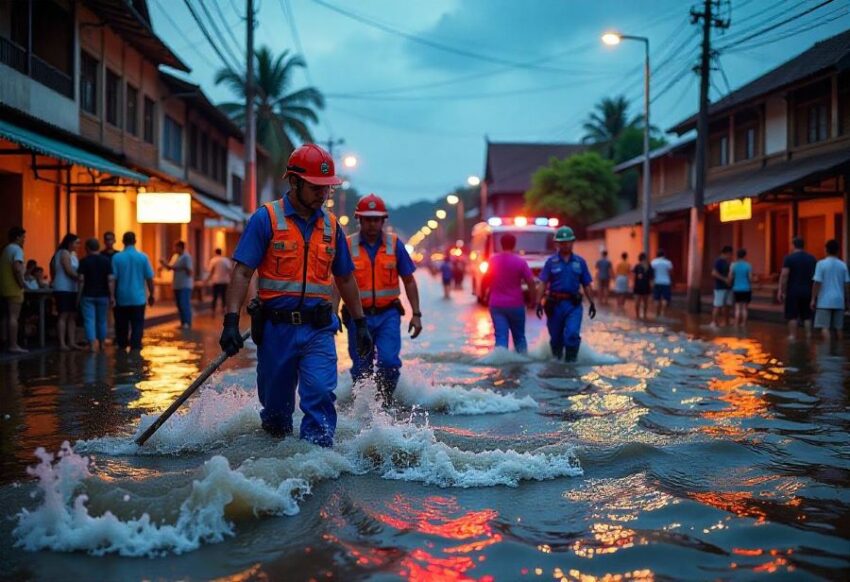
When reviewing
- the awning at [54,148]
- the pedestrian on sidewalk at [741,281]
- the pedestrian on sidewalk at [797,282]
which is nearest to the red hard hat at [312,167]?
the awning at [54,148]

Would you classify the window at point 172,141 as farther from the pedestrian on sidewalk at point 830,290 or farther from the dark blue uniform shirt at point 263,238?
the dark blue uniform shirt at point 263,238

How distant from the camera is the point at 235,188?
148ft

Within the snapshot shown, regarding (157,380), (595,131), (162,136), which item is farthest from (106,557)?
(595,131)

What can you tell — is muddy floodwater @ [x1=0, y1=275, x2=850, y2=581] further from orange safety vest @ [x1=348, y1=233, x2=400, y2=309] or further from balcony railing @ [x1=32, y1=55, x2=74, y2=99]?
balcony railing @ [x1=32, y1=55, x2=74, y2=99]

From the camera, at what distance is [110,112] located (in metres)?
23.6

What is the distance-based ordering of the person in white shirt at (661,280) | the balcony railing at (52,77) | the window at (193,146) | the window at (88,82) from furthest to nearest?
the window at (193,146) < the person in white shirt at (661,280) < the window at (88,82) < the balcony railing at (52,77)

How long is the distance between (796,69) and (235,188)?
27.9 meters

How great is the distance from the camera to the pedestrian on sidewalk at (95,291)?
13.8 m

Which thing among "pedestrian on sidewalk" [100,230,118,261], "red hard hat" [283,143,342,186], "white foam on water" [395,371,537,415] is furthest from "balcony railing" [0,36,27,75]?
"red hard hat" [283,143,342,186]

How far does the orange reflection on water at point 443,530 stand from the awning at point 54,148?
32.2 ft

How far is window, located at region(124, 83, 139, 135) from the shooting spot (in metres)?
25.2

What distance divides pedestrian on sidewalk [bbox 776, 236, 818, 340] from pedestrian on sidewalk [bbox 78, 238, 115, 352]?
11.6 m

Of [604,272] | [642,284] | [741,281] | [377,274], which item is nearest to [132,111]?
[642,284]

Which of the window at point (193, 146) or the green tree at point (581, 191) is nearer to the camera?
the window at point (193, 146)
